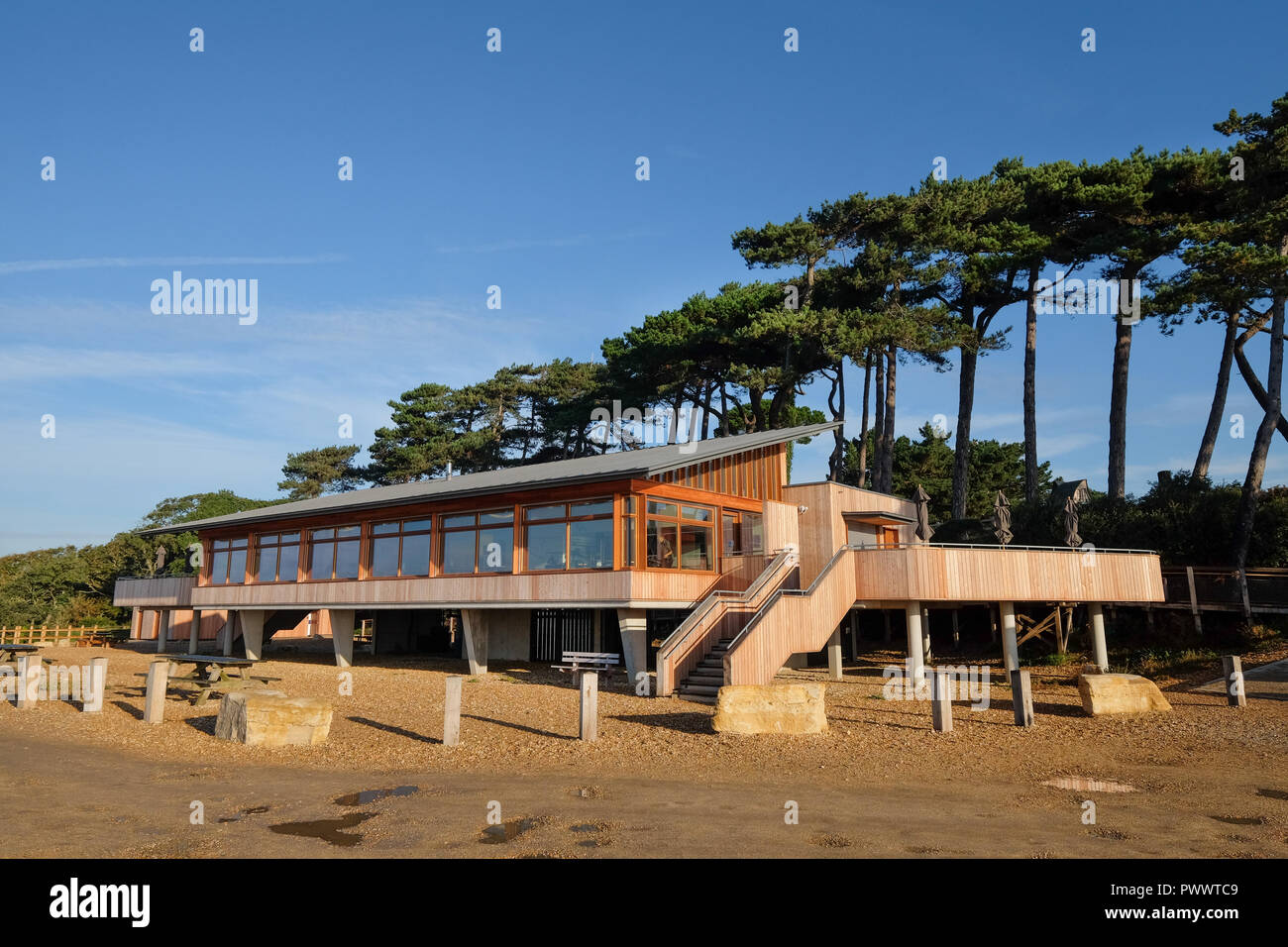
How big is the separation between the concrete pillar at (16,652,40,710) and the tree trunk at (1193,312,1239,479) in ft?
119

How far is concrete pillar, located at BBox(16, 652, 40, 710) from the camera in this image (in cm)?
1945

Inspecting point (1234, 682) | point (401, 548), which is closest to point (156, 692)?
point (401, 548)

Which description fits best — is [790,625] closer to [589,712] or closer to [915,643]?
[915,643]

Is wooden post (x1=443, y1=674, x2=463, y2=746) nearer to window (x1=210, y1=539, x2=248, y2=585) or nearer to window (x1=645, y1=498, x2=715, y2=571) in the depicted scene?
window (x1=645, y1=498, x2=715, y2=571)

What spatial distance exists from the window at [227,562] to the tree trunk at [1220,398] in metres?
35.4

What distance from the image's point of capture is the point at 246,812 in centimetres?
966

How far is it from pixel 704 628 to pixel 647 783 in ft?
26.8

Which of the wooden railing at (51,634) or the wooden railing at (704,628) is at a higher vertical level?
the wooden railing at (704,628)

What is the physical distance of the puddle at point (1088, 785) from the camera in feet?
35.6

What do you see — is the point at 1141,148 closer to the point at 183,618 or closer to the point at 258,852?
the point at 258,852

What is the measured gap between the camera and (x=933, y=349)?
37.4 m

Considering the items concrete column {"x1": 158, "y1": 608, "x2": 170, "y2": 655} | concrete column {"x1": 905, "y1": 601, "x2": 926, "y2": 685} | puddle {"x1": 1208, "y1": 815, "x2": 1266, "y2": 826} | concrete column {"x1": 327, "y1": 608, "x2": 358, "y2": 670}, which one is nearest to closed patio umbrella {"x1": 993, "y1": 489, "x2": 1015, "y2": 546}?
concrete column {"x1": 905, "y1": 601, "x2": 926, "y2": 685}

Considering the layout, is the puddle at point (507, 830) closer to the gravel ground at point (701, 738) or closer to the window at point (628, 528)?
the gravel ground at point (701, 738)


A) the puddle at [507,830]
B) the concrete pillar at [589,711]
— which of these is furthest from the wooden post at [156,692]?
the puddle at [507,830]
